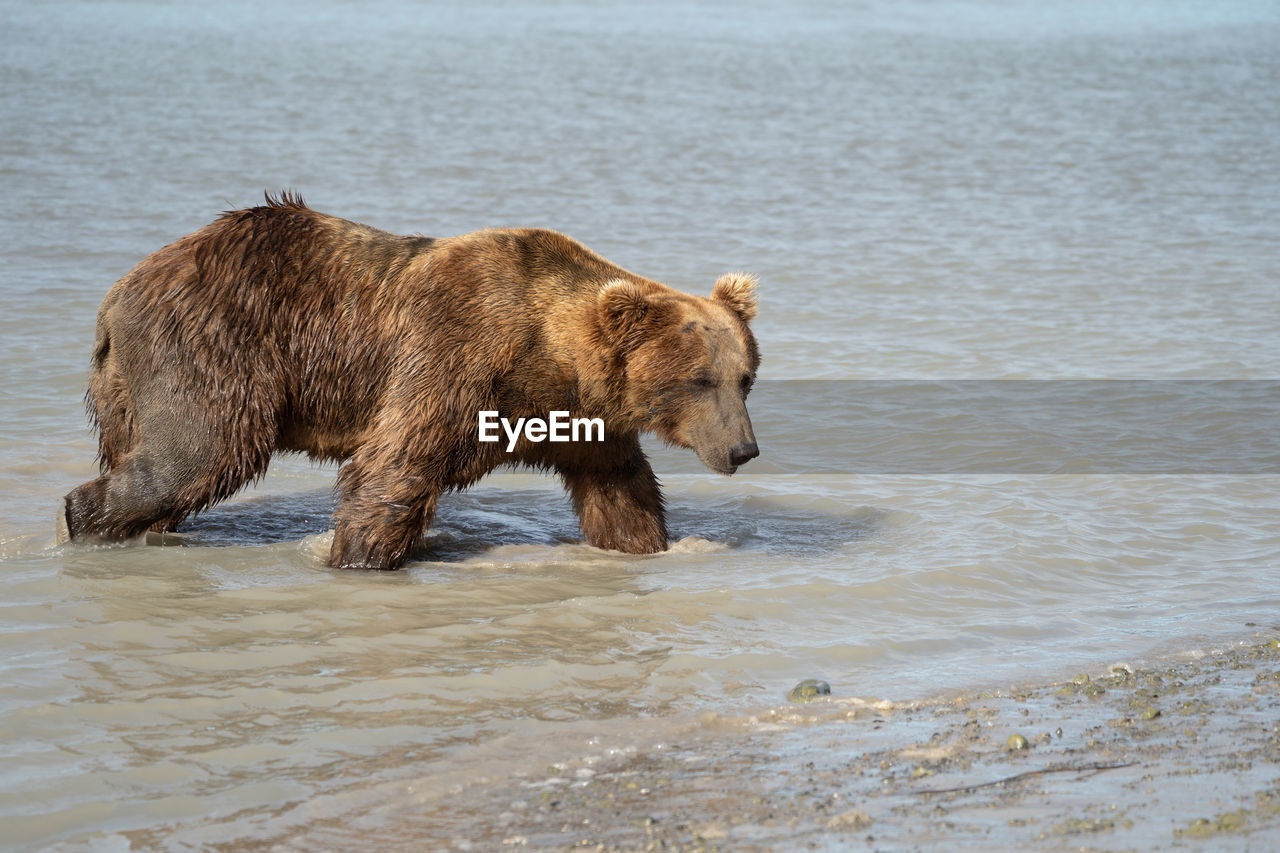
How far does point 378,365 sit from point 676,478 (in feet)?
8.34

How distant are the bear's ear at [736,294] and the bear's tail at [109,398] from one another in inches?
101

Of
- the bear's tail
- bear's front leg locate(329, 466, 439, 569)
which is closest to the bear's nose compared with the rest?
bear's front leg locate(329, 466, 439, 569)

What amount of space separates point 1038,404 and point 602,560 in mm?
4204

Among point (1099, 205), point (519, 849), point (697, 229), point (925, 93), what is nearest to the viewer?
point (519, 849)

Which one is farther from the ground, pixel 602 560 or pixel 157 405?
pixel 157 405

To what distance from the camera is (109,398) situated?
6664 mm

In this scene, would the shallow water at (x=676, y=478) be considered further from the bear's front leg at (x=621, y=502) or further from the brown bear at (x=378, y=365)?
the brown bear at (x=378, y=365)

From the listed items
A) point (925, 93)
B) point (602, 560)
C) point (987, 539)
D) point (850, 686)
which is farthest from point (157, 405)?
point (925, 93)

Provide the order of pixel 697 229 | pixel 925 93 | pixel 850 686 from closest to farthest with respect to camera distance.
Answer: pixel 850 686, pixel 697 229, pixel 925 93

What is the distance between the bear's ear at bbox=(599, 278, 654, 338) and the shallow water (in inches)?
43.7

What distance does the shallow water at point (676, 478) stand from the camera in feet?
16.4

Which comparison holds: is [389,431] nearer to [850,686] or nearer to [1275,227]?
[850,686]

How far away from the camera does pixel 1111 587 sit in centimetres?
666

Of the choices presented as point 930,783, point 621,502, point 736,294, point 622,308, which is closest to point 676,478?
point 621,502
